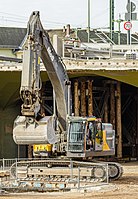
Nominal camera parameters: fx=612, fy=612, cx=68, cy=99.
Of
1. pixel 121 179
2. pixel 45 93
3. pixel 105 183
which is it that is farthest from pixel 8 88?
pixel 105 183

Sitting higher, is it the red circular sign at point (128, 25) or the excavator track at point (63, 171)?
the red circular sign at point (128, 25)

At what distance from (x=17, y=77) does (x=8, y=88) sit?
9.57 ft

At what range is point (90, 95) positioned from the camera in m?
42.5

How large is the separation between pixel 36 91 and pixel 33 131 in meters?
1.62

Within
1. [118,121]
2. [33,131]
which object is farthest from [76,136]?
[118,121]

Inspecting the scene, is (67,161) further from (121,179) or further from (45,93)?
(45,93)

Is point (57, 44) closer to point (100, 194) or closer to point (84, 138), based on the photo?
point (84, 138)

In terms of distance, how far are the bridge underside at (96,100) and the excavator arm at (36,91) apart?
13.1 m

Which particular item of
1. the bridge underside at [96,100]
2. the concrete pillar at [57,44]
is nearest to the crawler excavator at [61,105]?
the concrete pillar at [57,44]

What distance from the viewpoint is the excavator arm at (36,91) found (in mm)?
21864

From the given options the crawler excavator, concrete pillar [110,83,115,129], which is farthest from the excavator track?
concrete pillar [110,83,115,129]

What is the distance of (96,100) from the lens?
149ft

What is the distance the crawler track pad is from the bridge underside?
17975 mm

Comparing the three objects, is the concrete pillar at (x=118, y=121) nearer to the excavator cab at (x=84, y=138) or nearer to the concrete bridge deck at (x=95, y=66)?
the concrete bridge deck at (x=95, y=66)
